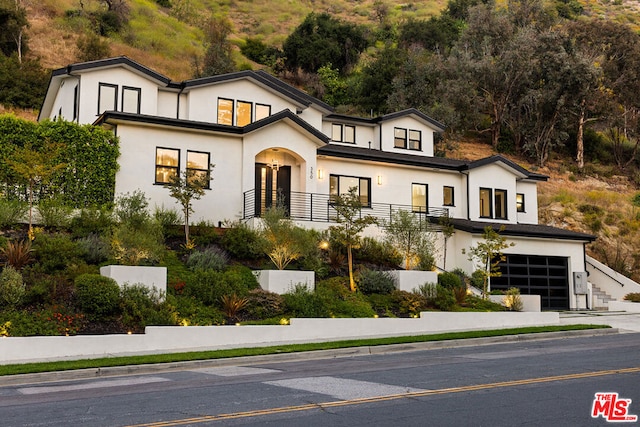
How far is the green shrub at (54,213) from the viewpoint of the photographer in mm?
24156

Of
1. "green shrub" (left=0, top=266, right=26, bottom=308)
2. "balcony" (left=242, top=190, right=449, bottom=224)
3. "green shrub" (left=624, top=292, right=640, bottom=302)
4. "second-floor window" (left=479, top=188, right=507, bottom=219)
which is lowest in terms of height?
"green shrub" (left=624, top=292, right=640, bottom=302)

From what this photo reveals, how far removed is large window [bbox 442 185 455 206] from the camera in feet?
117

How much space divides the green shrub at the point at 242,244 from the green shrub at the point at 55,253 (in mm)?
5642

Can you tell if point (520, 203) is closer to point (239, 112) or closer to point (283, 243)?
point (239, 112)

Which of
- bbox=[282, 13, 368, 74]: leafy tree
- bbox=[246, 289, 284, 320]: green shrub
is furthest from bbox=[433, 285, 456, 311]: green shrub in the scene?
bbox=[282, 13, 368, 74]: leafy tree

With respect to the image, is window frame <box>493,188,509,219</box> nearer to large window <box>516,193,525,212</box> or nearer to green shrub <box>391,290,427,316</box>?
large window <box>516,193,525,212</box>

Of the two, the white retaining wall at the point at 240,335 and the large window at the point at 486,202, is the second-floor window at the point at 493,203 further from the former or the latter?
the white retaining wall at the point at 240,335

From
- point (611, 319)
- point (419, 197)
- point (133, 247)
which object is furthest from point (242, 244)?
point (611, 319)

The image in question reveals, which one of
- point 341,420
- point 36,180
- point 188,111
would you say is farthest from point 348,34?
point 341,420

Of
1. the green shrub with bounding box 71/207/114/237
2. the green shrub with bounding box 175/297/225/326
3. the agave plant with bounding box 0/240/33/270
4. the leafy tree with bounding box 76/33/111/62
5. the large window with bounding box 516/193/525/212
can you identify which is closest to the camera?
the green shrub with bounding box 175/297/225/326

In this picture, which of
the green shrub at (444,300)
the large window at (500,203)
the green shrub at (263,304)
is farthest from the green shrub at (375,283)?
the large window at (500,203)

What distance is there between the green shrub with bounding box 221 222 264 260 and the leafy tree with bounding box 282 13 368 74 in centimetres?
4934

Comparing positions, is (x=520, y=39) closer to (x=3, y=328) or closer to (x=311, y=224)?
(x=311, y=224)

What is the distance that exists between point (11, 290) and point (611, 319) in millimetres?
21960
